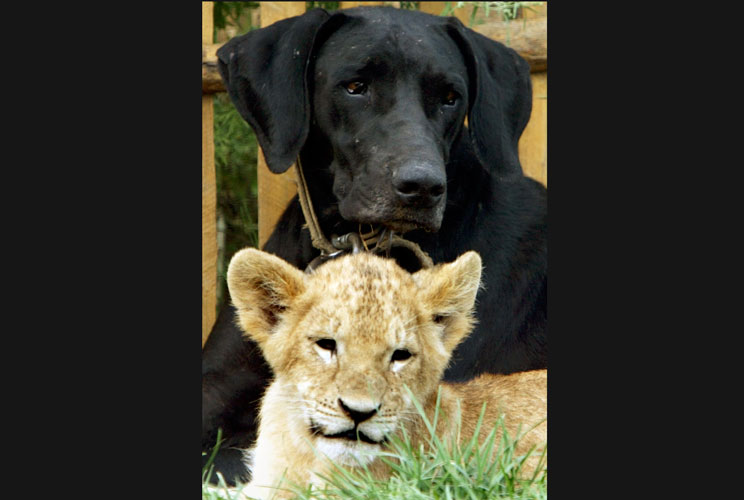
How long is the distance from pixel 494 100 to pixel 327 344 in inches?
59.2

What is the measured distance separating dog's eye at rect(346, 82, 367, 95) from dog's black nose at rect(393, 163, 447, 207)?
1.54 ft

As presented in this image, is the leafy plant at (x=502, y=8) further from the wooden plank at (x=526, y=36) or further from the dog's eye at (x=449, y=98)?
the dog's eye at (x=449, y=98)

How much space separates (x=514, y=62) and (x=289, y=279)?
5.34 feet

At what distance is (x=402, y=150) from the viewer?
4.40 m

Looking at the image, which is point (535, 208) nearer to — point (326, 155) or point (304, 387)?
point (326, 155)

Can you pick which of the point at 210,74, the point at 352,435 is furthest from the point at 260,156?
the point at 352,435

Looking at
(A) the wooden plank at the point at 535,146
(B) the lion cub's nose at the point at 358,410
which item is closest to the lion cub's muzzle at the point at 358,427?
(B) the lion cub's nose at the point at 358,410

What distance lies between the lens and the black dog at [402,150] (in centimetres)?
449

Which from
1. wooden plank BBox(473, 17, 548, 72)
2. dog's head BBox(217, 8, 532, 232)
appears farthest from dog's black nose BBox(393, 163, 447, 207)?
wooden plank BBox(473, 17, 548, 72)

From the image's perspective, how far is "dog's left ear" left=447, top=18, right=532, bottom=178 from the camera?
15.7ft

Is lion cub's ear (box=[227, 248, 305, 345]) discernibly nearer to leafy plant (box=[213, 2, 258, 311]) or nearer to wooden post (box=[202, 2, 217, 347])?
wooden post (box=[202, 2, 217, 347])

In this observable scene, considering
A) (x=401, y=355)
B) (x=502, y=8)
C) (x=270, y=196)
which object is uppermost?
(x=502, y=8)

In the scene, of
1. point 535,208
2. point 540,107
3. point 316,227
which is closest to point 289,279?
point 316,227

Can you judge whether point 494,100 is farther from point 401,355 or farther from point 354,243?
point 401,355
